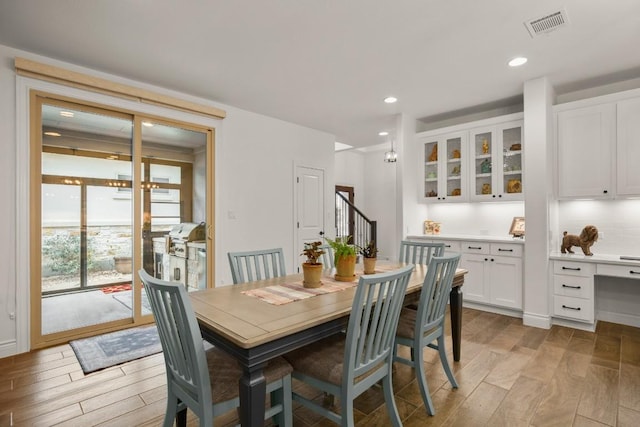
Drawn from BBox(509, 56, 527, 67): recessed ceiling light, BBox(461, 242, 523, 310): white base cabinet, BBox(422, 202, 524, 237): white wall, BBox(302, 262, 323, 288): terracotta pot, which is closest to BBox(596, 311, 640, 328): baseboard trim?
BBox(461, 242, 523, 310): white base cabinet

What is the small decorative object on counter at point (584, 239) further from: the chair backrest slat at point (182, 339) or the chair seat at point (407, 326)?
the chair backrest slat at point (182, 339)

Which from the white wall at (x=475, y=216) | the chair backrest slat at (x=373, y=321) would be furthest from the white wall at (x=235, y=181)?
the chair backrest slat at (x=373, y=321)

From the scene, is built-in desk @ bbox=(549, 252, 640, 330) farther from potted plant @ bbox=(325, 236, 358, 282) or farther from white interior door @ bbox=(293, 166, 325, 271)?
white interior door @ bbox=(293, 166, 325, 271)

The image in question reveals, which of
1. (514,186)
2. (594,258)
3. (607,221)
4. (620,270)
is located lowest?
(620,270)

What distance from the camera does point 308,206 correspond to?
17.8 ft

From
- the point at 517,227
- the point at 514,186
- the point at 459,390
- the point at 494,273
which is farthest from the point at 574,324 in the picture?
the point at 459,390

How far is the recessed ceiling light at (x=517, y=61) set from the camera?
309cm

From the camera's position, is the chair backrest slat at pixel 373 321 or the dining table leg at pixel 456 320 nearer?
the chair backrest slat at pixel 373 321

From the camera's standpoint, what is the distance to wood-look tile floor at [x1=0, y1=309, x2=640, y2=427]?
198cm

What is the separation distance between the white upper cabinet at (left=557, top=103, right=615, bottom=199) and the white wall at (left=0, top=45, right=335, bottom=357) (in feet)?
10.9

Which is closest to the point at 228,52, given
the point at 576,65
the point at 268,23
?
the point at 268,23

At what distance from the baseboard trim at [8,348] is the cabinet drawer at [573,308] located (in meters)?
5.36

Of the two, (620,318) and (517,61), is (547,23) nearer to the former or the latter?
(517,61)

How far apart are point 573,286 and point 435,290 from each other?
2359 mm
